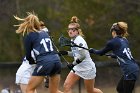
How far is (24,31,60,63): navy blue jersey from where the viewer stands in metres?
13.3

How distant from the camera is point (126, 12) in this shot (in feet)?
99.5

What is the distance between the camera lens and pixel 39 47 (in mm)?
13359

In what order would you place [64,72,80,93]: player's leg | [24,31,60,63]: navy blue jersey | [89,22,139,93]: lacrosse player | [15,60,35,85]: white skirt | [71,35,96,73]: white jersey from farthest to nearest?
[64,72,80,93]: player's leg < [71,35,96,73]: white jersey < [15,60,35,85]: white skirt < [89,22,139,93]: lacrosse player < [24,31,60,63]: navy blue jersey

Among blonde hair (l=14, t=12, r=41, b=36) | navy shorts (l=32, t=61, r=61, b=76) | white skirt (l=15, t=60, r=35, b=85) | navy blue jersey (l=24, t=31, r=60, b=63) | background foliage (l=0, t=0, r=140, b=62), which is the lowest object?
background foliage (l=0, t=0, r=140, b=62)

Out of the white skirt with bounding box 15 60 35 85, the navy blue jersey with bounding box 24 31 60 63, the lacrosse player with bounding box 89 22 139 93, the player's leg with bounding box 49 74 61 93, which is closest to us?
the navy blue jersey with bounding box 24 31 60 63

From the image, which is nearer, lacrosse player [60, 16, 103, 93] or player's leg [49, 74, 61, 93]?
player's leg [49, 74, 61, 93]

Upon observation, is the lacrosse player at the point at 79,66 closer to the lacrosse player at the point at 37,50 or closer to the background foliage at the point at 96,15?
the lacrosse player at the point at 37,50

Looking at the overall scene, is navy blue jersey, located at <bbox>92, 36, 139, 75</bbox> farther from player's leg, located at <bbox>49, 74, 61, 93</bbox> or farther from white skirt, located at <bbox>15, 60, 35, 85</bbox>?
white skirt, located at <bbox>15, 60, 35, 85</bbox>

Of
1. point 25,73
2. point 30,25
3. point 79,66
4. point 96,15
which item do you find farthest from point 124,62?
point 96,15

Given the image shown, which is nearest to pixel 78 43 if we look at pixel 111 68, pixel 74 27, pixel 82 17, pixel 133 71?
pixel 74 27

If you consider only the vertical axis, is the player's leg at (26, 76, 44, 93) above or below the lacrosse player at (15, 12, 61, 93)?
below

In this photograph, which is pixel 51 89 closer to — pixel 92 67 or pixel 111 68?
pixel 92 67

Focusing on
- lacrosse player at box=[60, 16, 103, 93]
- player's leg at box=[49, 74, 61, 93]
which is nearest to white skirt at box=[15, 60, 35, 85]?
lacrosse player at box=[60, 16, 103, 93]

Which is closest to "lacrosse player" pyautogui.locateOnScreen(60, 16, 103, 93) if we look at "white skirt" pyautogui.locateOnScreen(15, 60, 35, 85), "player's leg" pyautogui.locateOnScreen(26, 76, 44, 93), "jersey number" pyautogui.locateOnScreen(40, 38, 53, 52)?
"white skirt" pyautogui.locateOnScreen(15, 60, 35, 85)
